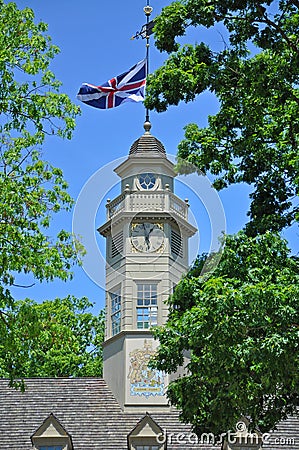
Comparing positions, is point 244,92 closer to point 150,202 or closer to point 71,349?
point 150,202

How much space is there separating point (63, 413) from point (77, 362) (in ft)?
37.1

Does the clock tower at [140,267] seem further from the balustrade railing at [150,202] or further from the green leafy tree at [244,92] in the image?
the green leafy tree at [244,92]

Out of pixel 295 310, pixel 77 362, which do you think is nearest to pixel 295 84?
pixel 295 310

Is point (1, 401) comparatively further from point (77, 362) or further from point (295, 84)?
point (295, 84)

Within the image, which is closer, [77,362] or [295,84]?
[295,84]

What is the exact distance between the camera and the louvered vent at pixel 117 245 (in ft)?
107

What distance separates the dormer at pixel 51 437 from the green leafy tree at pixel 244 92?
1314 cm

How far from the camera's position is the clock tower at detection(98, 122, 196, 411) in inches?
1201

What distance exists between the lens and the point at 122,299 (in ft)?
104

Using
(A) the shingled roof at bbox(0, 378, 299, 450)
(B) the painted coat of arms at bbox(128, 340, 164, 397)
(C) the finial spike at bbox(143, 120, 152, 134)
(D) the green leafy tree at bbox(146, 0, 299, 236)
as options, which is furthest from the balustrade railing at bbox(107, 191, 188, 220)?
(D) the green leafy tree at bbox(146, 0, 299, 236)

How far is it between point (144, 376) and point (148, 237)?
5123mm

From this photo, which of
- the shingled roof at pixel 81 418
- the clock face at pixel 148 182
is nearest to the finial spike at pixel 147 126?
the clock face at pixel 148 182

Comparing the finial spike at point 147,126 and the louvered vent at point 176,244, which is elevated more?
the finial spike at point 147,126

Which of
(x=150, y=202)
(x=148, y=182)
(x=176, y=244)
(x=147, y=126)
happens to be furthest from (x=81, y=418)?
(x=147, y=126)
